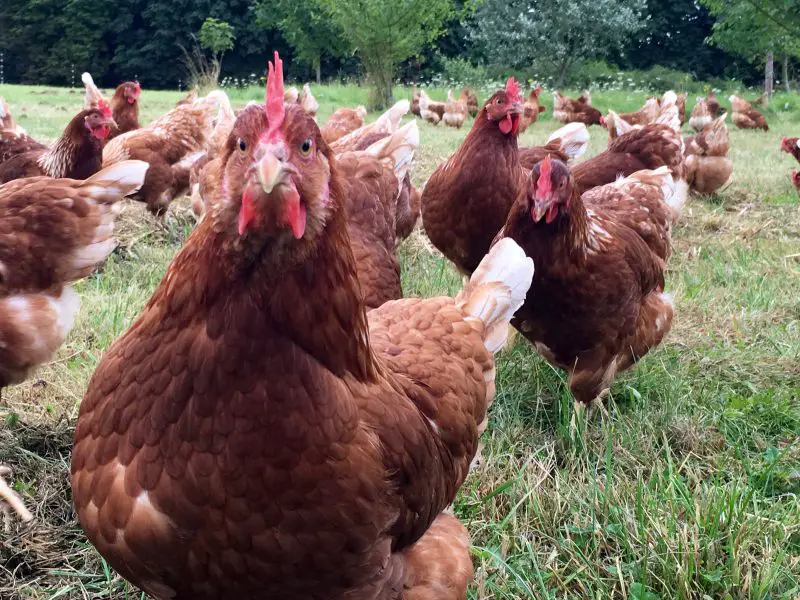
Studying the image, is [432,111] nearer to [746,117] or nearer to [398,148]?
[746,117]

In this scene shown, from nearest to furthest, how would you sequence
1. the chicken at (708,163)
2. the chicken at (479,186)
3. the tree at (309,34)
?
the chicken at (479,186), the chicken at (708,163), the tree at (309,34)

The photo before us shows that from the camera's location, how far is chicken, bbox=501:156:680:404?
2623 millimetres

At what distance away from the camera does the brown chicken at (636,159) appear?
Result: 4.61 metres

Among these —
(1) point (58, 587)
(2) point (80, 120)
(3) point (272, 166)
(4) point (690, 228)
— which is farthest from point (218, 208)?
(4) point (690, 228)

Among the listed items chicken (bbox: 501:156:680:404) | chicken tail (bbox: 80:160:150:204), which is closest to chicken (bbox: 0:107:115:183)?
chicken tail (bbox: 80:160:150:204)

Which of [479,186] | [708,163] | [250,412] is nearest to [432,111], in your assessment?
[708,163]

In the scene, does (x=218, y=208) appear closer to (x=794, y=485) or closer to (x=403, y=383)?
(x=403, y=383)

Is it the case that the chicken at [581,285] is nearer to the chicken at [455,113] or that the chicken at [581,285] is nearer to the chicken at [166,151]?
the chicken at [166,151]

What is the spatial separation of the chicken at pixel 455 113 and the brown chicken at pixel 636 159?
1032cm

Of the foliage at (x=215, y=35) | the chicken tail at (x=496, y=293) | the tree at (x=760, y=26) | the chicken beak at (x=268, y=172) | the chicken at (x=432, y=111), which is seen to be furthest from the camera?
the foliage at (x=215, y=35)

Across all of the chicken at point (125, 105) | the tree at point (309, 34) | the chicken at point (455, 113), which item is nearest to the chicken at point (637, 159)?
the chicken at point (125, 105)

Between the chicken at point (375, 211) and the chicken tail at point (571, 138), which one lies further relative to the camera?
the chicken tail at point (571, 138)

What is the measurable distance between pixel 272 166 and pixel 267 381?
40 centimetres

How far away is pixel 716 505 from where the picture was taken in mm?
1930
